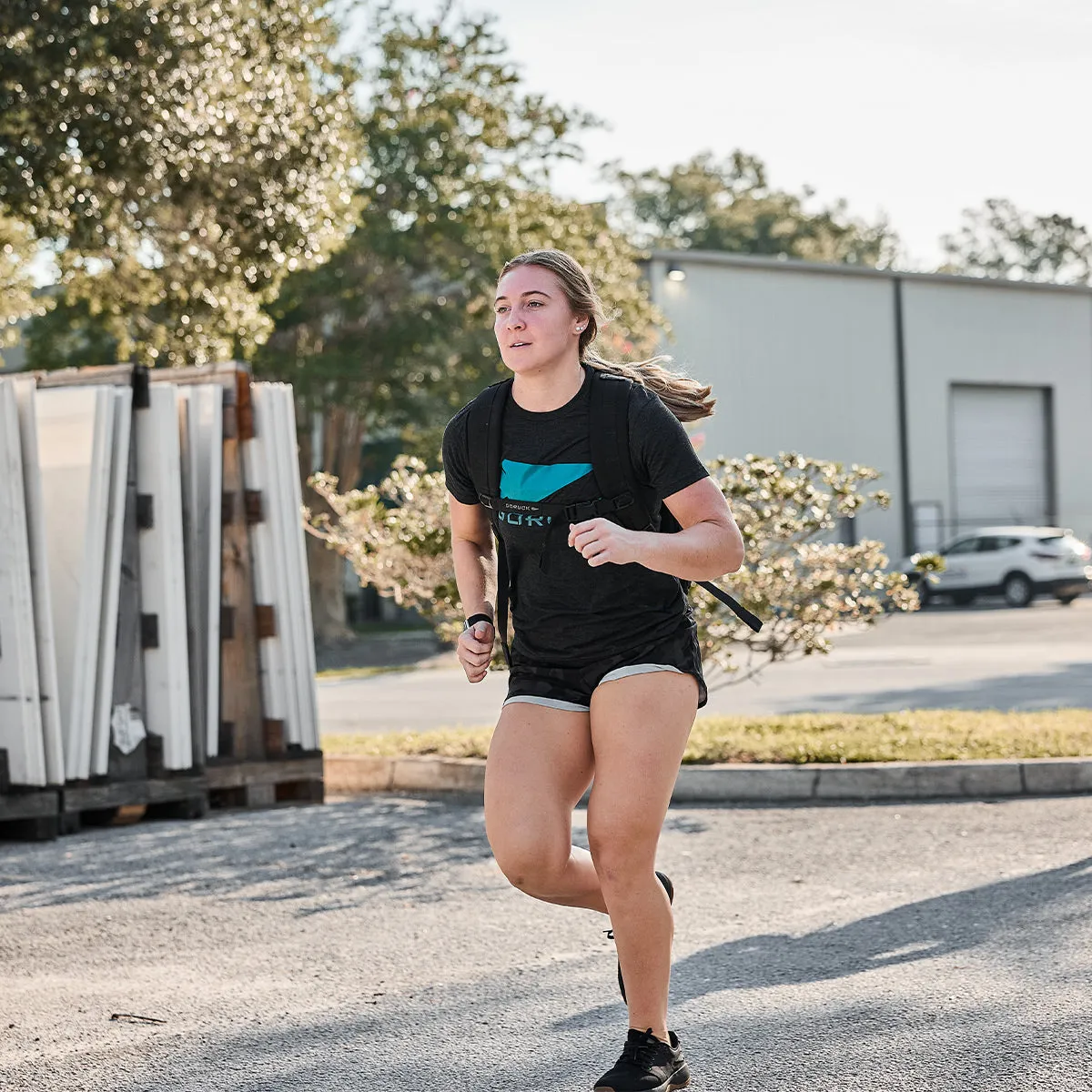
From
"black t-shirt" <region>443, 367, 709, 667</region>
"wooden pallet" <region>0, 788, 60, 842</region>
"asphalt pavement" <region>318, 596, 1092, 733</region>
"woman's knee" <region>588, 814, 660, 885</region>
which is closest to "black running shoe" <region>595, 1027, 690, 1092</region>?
"woman's knee" <region>588, 814, 660, 885</region>

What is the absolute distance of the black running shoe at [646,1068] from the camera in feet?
11.6

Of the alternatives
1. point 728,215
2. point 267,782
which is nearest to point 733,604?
point 267,782

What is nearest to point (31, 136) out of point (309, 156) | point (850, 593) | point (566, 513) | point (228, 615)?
point (309, 156)

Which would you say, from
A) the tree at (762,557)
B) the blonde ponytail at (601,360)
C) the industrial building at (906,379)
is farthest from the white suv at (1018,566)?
the blonde ponytail at (601,360)

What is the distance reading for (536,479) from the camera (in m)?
3.78

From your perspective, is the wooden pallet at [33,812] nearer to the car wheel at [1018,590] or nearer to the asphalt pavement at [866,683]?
the asphalt pavement at [866,683]

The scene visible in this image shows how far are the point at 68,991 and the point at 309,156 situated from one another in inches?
502

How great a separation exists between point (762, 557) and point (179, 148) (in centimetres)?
811

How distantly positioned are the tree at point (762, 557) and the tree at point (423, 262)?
14762 mm

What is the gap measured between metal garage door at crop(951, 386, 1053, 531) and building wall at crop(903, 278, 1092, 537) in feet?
1.19

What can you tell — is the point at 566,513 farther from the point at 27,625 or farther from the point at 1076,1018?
the point at 27,625

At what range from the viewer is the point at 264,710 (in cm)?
905

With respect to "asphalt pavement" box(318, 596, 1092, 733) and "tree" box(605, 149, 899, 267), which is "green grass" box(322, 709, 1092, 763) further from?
"tree" box(605, 149, 899, 267)

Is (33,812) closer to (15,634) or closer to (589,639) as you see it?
(15,634)
